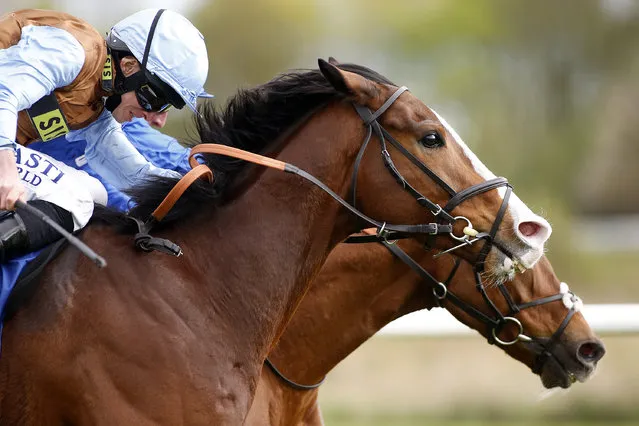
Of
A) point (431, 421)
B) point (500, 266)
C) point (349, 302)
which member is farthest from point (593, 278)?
point (500, 266)

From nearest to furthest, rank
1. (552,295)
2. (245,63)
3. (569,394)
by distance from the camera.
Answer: (552,295), (569,394), (245,63)

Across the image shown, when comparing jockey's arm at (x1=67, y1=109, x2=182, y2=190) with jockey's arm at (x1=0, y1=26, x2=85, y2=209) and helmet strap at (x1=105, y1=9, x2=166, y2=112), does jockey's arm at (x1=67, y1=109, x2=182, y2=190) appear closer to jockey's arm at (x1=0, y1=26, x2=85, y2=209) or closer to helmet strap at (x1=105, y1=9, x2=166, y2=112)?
helmet strap at (x1=105, y1=9, x2=166, y2=112)

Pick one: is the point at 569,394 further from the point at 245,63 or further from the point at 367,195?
the point at 245,63

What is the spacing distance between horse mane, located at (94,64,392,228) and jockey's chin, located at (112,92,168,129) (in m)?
0.22

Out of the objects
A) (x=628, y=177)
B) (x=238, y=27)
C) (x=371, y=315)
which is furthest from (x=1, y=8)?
(x=371, y=315)

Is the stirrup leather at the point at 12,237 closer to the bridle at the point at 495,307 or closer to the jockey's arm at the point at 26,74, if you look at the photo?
the jockey's arm at the point at 26,74

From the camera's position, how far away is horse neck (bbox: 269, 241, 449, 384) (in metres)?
4.22

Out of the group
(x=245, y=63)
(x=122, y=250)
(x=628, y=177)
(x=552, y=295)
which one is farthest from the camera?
(x=628, y=177)

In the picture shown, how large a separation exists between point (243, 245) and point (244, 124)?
462 millimetres

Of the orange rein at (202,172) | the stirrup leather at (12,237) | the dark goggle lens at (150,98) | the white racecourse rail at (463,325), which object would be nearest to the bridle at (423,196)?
the orange rein at (202,172)

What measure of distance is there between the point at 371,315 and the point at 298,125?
1121 mm

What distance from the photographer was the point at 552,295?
Answer: 4199 mm

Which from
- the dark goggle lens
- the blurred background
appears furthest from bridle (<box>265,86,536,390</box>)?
the blurred background

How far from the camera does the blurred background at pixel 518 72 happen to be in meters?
16.8
